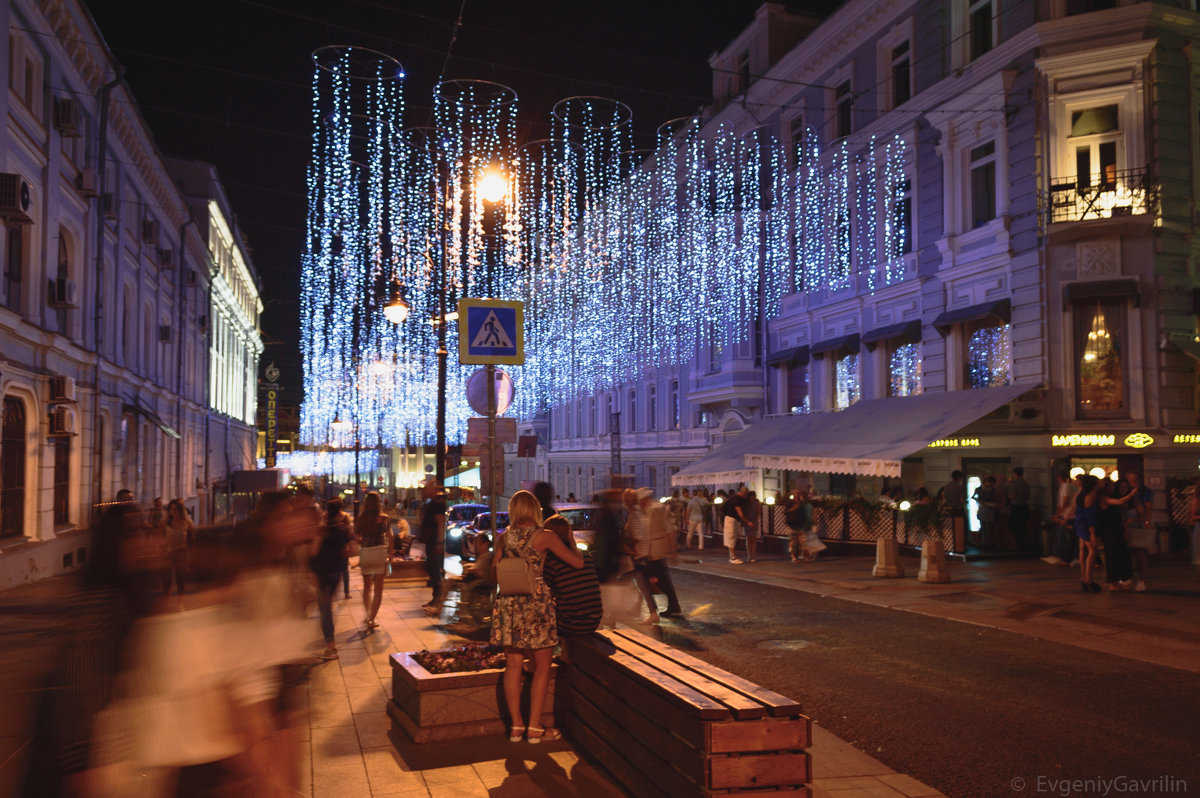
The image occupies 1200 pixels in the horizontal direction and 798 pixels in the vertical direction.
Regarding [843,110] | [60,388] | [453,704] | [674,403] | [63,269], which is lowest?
[453,704]

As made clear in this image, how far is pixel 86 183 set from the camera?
20359mm

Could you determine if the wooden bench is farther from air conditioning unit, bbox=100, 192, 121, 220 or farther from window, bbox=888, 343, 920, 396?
air conditioning unit, bbox=100, 192, 121, 220

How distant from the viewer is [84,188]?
20266 millimetres

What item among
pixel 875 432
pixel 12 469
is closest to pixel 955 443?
pixel 875 432

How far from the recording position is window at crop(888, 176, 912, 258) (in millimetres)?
23359

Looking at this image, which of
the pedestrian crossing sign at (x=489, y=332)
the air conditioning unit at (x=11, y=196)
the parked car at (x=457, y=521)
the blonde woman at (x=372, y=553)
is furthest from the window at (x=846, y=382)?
the air conditioning unit at (x=11, y=196)

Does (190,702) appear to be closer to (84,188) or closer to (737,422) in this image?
(84,188)

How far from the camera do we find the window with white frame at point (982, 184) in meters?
21.0

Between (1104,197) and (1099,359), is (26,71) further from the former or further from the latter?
(1099,359)

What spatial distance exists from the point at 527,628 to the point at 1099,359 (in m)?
17.0

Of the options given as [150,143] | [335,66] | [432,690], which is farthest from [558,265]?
[432,690]

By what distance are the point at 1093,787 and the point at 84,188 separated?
21632 mm

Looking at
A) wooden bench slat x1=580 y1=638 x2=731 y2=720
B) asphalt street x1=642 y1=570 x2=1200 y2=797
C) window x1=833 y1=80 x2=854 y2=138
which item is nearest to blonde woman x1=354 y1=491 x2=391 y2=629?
asphalt street x1=642 y1=570 x2=1200 y2=797

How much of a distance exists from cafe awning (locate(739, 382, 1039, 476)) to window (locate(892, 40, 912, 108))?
7.74 meters
